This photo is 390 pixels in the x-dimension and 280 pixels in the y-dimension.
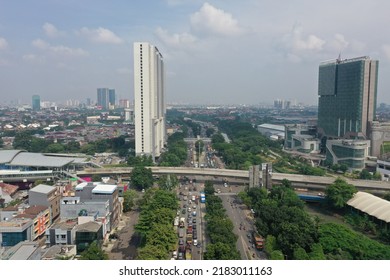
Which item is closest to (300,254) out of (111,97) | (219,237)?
(219,237)

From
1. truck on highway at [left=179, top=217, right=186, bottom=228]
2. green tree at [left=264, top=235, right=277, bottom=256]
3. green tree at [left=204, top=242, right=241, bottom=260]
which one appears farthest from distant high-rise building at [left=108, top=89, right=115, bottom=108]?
green tree at [left=204, top=242, right=241, bottom=260]

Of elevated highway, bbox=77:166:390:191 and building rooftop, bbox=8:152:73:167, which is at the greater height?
building rooftop, bbox=8:152:73:167

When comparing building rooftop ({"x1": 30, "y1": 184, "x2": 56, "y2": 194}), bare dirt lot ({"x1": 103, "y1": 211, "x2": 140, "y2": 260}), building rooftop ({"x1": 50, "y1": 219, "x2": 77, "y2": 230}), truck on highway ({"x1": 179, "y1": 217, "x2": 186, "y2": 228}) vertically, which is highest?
building rooftop ({"x1": 30, "y1": 184, "x2": 56, "y2": 194})

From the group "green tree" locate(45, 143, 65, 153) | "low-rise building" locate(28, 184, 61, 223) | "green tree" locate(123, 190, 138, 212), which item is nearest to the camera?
"low-rise building" locate(28, 184, 61, 223)

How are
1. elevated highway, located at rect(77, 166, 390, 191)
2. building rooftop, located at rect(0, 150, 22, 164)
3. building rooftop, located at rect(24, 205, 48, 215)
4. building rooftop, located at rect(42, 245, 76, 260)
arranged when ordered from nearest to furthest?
building rooftop, located at rect(42, 245, 76, 260)
building rooftop, located at rect(24, 205, 48, 215)
elevated highway, located at rect(77, 166, 390, 191)
building rooftop, located at rect(0, 150, 22, 164)

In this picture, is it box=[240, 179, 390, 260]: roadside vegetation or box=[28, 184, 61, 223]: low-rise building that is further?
box=[28, 184, 61, 223]: low-rise building

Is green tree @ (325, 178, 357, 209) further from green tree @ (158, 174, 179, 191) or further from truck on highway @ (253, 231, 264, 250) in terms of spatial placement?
green tree @ (158, 174, 179, 191)
